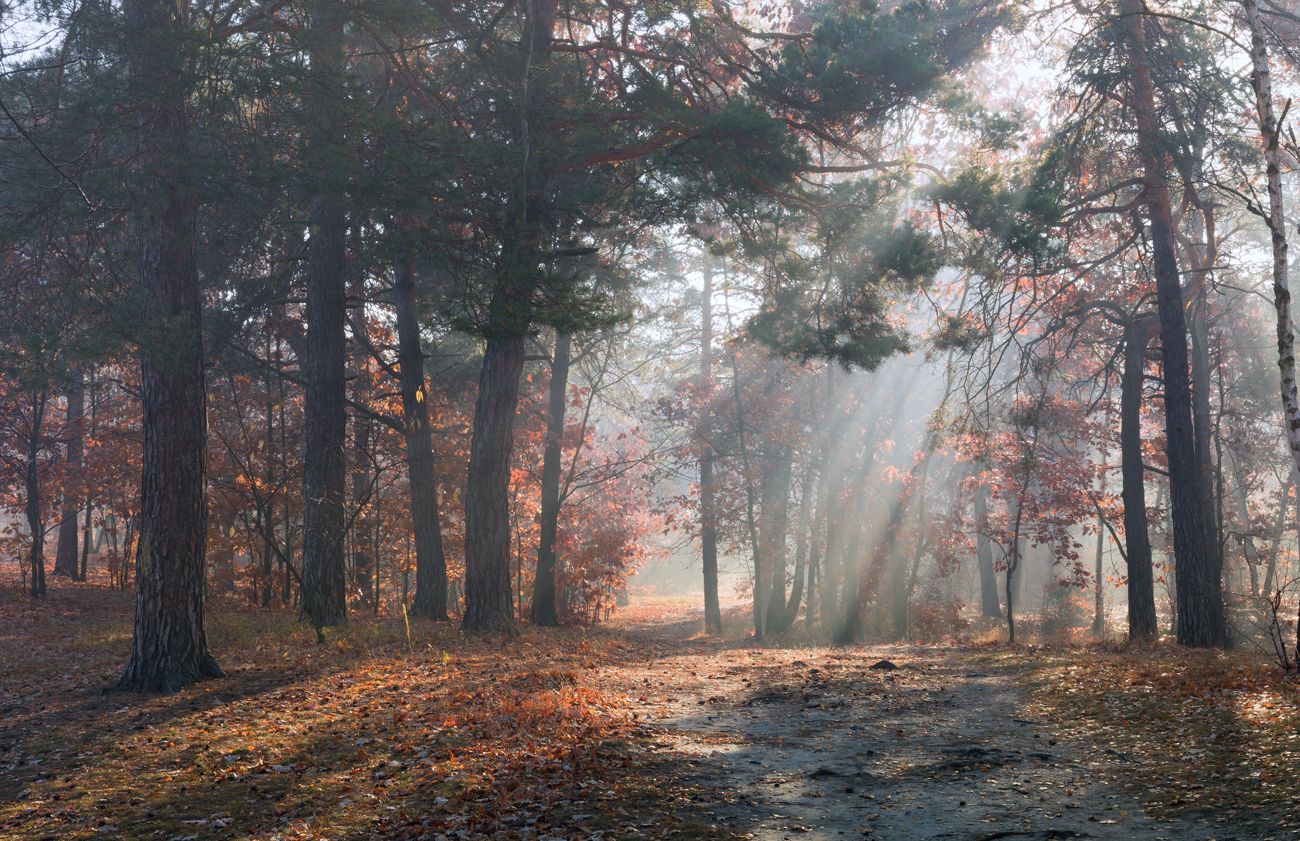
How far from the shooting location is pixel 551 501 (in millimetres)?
23625

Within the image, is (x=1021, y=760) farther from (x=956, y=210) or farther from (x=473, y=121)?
(x=473, y=121)

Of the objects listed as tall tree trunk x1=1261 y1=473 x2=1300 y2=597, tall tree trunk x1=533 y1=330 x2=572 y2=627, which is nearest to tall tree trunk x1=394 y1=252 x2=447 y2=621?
tall tree trunk x1=533 y1=330 x2=572 y2=627

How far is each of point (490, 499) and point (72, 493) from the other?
14.3m

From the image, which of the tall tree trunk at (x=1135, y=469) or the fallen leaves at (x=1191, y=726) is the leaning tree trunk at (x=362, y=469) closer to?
the fallen leaves at (x=1191, y=726)

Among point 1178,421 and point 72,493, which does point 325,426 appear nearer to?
point 72,493

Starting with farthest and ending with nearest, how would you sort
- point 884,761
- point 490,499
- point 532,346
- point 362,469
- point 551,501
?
1. point 532,346
2. point 551,501
3. point 362,469
4. point 490,499
5. point 884,761

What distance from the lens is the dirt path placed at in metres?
6.31

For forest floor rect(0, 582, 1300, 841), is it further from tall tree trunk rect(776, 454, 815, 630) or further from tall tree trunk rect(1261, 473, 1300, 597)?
tall tree trunk rect(1261, 473, 1300, 597)

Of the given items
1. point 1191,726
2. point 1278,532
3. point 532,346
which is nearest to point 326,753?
point 1191,726

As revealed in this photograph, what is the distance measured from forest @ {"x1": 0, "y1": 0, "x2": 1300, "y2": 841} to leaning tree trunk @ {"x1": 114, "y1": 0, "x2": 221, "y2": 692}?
0.14 feet

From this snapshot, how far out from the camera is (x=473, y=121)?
14.3 meters

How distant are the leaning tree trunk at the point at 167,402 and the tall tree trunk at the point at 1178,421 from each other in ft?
48.2

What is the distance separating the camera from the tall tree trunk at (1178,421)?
15789 mm

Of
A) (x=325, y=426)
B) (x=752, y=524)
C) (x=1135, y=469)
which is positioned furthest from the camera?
(x=752, y=524)
